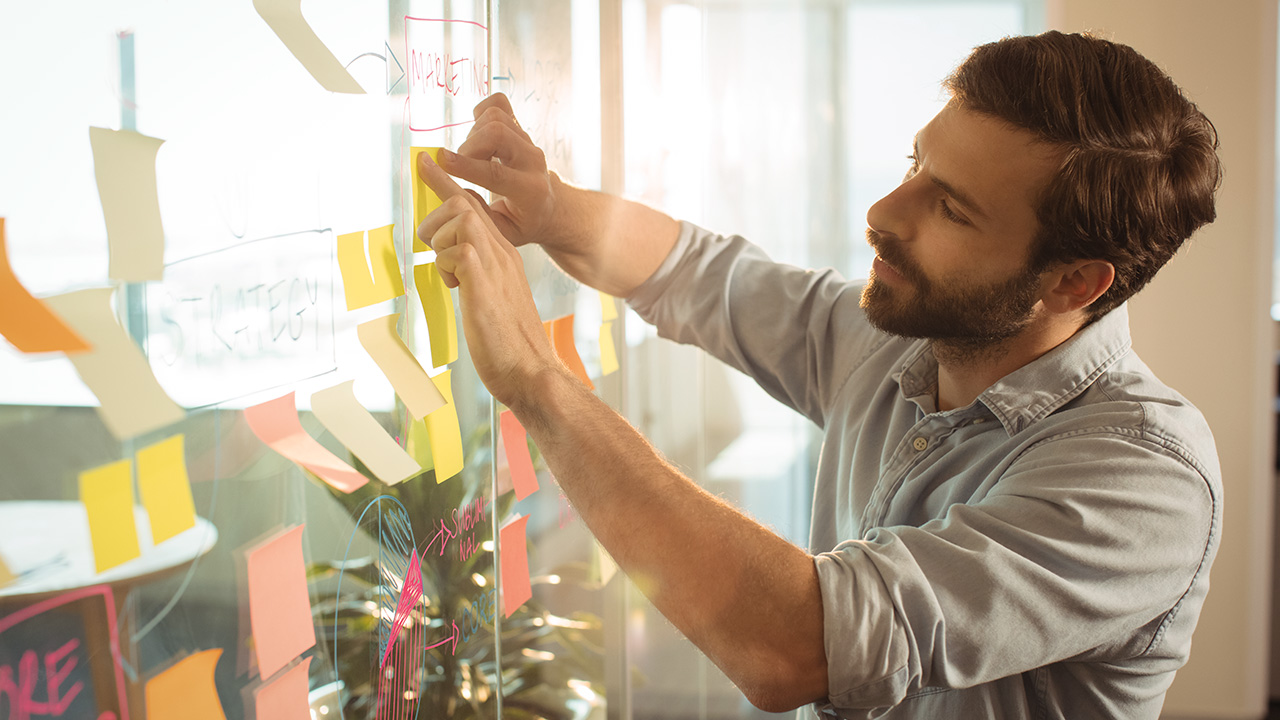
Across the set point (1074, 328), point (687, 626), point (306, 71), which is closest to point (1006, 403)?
point (1074, 328)

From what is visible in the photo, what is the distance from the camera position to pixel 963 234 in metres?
0.92

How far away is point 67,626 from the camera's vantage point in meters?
0.46

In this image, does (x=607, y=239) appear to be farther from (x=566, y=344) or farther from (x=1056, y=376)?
(x=1056, y=376)

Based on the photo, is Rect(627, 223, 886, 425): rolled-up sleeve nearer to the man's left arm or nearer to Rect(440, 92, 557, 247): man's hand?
Rect(440, 92, 557, 247): man's hand

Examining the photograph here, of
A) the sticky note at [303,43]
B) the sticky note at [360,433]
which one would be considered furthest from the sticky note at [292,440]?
the sticky note at [303,43]

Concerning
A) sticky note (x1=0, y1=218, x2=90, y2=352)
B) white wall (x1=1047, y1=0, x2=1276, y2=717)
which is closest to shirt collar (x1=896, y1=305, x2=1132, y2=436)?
sticky note (x1=0, y1=218, x2=90, y2=352)

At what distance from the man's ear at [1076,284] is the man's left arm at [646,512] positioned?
443 millimetres

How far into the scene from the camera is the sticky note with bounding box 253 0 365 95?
60 cm

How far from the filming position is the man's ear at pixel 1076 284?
0.92 meters

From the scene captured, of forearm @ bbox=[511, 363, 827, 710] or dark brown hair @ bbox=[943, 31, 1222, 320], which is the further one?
dark brown hair @ bbox=[943, 31, 1222, 320]

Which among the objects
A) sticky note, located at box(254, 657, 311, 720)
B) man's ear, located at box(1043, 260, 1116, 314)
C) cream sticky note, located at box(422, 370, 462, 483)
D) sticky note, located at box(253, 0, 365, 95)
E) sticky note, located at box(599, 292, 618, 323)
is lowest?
sticky note, located at box(254, 657, 311, 720)

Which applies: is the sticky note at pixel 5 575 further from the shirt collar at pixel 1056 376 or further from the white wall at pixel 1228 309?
the white wall at pixel 1228 309

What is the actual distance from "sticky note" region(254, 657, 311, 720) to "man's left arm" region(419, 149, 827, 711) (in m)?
0.24

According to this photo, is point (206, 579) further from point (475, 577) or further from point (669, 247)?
point (669, 247)
